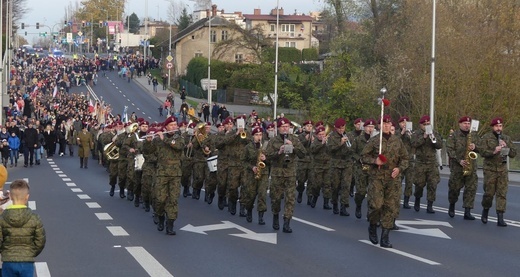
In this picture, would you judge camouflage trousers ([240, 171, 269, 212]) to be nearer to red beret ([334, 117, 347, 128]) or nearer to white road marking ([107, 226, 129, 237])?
red beret ([334, 117, 347, 128])

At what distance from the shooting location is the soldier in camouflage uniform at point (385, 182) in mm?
15281

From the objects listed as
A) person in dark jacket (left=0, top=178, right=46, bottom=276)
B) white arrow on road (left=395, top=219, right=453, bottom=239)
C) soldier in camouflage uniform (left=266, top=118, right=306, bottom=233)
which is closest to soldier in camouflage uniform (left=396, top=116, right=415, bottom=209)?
white arrow on road (left=395, top=219, right=453, bottom=239)

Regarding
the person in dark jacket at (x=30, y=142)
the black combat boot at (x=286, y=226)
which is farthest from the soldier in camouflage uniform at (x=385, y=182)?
the person in dark jacket at (x=30, y=142)

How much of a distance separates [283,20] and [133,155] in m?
132

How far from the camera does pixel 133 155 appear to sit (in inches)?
907

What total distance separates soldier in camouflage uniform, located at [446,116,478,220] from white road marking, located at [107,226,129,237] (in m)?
6.05

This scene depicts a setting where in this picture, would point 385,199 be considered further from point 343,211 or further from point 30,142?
point 30,142

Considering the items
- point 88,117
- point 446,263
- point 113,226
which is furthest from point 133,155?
point 88,117

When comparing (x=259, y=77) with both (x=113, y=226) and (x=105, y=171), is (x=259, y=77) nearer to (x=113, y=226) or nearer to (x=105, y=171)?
(x=105, y=171)

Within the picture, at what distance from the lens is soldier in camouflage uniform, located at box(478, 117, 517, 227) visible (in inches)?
709

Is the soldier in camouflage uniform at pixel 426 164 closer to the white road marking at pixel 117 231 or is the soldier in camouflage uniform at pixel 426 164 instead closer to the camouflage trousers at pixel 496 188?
the camouflage trousers at pixel 496 188

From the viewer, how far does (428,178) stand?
20406 mm

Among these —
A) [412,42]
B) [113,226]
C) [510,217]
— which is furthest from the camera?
[412,42]

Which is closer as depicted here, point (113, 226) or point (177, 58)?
point (113, 226)
